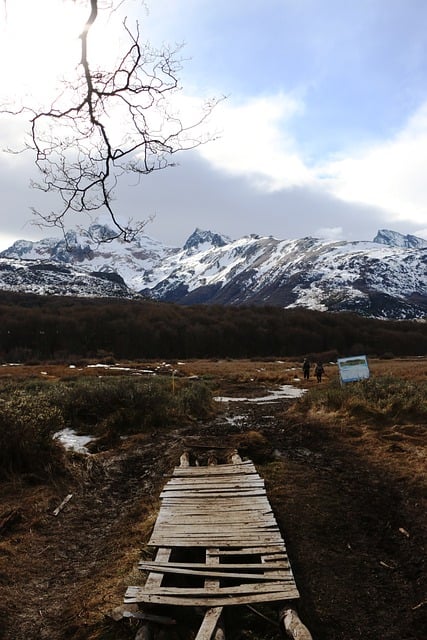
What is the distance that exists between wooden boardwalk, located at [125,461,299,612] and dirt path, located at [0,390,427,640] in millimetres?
311

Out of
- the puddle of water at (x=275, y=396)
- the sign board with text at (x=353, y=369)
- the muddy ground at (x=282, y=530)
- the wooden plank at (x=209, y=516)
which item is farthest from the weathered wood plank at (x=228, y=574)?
the puddle of water at (x=275, y=396)

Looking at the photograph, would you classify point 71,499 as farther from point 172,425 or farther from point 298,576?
point 172,425

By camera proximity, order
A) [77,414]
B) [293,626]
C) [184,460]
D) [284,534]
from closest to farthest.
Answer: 1. [293,626]
2. [284,534]
3. [184,460]
4. [77,414]

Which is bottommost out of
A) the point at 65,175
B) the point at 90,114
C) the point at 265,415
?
the point at 265,415

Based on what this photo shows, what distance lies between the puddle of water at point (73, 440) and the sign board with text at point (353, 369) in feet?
40.4

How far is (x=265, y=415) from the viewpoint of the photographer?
20.0 meters

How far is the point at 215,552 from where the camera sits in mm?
6195

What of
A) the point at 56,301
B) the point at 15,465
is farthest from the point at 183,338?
the point at 15,465

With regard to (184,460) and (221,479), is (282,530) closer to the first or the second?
(221,479)

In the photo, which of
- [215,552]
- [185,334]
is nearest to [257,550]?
[215,552]

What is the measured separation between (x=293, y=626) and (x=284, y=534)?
2.64m

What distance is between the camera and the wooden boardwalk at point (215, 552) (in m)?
5.11

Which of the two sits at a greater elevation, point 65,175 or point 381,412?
point 65,175

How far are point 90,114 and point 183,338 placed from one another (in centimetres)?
9983
